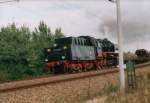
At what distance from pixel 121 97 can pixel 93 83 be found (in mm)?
5740

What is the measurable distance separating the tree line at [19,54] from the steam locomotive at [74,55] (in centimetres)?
246

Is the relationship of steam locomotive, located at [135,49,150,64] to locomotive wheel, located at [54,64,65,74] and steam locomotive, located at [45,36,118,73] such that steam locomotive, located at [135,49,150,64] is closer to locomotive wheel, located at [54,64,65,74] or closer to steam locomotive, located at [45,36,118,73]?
steam locomotive, located at [45,36,118,73]

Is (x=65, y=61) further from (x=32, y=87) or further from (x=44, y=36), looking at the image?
(x=44, y=36)

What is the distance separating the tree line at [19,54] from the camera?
29328mm

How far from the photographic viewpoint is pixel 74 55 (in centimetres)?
2922

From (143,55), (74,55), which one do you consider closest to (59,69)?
(74,55)

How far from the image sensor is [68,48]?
29094 mm

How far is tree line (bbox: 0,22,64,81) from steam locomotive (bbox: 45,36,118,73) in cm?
246

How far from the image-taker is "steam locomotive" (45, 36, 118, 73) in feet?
94.6

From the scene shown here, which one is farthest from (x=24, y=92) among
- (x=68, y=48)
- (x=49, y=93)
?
(x=68, y=48)

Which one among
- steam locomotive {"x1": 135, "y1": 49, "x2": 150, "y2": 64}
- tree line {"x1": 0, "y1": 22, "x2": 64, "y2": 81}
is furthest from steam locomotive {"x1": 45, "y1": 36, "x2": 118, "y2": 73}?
steam locomotive {"x1": 135, "y1": 49, "x2": 150, "y2": 64}

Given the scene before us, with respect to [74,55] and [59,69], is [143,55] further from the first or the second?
[59,69]

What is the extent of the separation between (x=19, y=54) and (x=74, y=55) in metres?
7.39

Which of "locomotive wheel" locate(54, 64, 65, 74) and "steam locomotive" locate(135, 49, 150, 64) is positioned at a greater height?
"steam locomotive" locate(135, 49, 150, 64)
